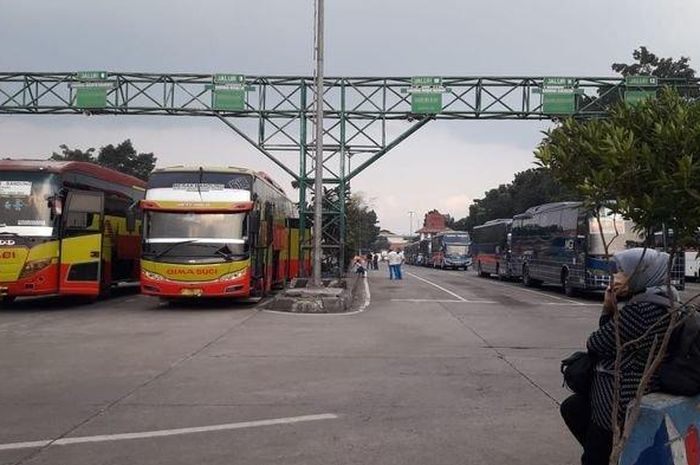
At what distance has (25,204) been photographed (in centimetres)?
1599

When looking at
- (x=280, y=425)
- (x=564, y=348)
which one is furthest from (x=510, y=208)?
(x=280, y=425)

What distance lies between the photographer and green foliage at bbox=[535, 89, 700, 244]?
301 cm

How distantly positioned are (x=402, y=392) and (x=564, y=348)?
15.8 ft

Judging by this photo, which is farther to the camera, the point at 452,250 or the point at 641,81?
the point at 452,250

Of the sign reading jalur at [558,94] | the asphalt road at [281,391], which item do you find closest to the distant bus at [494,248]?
the sign reading jalur at [558,94]

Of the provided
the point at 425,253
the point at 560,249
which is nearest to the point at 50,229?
the point at 560,249

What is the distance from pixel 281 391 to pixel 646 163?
5.52 meters

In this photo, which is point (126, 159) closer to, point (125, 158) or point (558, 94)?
point (125, 158)

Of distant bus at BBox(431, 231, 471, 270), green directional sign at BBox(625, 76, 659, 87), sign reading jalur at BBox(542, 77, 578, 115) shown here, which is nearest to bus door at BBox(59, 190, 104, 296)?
sign reading jalur at BBox(542, 77, 578, 115)

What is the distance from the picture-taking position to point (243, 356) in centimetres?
1016

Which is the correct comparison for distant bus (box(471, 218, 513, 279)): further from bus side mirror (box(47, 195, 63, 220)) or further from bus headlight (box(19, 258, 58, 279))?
bus headlight (box(19, 258, 58, 279))

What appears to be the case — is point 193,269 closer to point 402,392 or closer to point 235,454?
point 402,392

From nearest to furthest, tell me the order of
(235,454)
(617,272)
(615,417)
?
1. (615,417)
2. (617,272)
3. (235,454)

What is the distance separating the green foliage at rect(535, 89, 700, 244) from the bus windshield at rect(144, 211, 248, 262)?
45.8 feet
